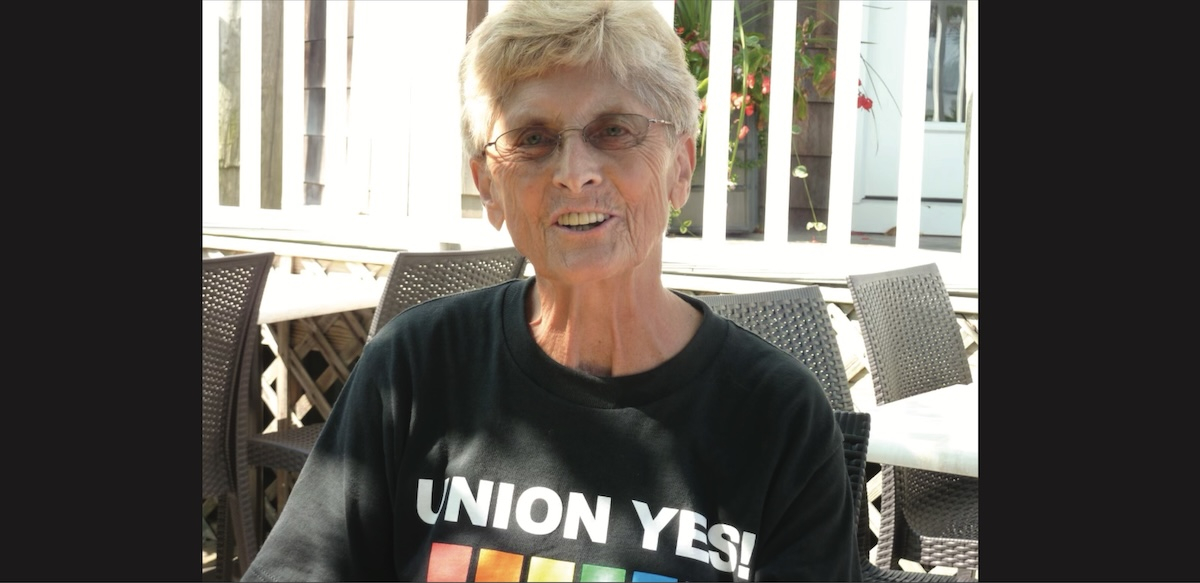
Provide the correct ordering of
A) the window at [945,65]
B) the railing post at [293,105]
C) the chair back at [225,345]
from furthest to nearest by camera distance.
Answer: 1. the window at [945,65]
2. the railing post at [293,105]
3. the chair back at [225,345]

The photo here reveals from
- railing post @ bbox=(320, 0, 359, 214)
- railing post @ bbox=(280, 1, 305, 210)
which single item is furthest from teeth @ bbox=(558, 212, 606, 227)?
railing post @ bbox=(280, 1, 305, 210)

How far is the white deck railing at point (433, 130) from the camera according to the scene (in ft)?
12.9

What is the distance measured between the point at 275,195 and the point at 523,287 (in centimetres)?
458

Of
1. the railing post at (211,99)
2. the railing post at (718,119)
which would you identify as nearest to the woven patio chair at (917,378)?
the railing post at (718,119)

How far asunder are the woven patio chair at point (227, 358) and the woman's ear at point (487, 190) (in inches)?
72.7

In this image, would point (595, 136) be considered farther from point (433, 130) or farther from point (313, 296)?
point (433, 130)

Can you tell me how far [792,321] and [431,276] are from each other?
135cm

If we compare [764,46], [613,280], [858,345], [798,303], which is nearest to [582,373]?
[613,280]

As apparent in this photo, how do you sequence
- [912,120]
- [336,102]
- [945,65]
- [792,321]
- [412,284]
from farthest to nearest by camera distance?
1. [945,65]
2. [336,102]
3. [912,120]
4. [412,284]
5. [792,321]

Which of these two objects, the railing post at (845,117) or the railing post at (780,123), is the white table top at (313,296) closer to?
the railing post at (780,123)

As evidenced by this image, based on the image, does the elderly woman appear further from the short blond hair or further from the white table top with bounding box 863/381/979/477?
the white table top with bounding box 863/381/979/477

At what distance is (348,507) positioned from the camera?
4.67 feet

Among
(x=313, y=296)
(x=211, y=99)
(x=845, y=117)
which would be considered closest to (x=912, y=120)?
(x=845, y=117)

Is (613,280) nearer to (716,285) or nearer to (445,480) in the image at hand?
(445,480)
